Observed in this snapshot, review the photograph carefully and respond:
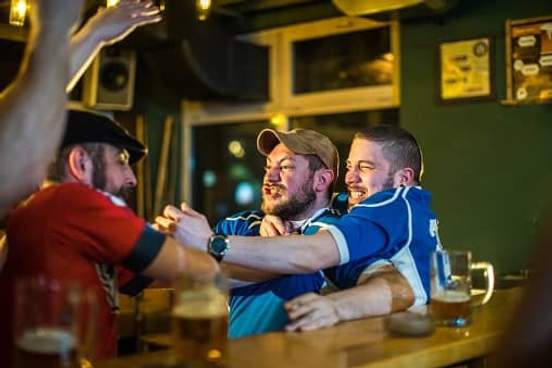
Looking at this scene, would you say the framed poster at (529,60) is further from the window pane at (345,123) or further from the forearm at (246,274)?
the forearm at (246,274)

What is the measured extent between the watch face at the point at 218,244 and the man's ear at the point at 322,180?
2.56 feet

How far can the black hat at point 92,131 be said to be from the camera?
1827 millimetres

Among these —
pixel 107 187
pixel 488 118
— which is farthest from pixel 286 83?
pixel 107 187

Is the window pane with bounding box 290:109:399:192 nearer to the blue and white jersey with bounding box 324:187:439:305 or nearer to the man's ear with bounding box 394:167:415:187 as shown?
the man's ear with bounding box 394:167:415:187

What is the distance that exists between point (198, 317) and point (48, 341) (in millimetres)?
294

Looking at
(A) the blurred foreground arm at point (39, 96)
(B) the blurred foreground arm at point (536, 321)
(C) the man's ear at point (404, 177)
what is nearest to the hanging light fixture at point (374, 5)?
(C) the man's ear at point (404, 177)

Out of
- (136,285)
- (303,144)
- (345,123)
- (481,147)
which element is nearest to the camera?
(136,285)

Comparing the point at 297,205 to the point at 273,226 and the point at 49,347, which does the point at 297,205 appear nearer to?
the point at 273,226

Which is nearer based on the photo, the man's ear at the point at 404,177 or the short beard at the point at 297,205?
the man's ear at the point at 404,177

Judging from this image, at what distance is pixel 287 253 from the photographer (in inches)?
88.2

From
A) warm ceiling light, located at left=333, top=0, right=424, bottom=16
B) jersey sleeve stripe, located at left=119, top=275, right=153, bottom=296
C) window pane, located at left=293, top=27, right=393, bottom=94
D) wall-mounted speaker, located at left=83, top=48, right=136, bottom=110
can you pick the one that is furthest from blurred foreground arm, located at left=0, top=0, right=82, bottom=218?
wall-mounted speaker, located at left=83, top=48, right=136, bottom=110

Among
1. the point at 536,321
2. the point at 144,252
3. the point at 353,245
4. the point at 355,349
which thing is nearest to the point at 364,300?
the point at 353,245

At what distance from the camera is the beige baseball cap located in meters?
2.95

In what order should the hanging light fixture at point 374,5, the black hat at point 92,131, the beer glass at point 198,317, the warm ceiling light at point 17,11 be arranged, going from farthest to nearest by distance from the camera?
the hanging light fixture at point 374,5, the warm ceiling light at point 17,11, the black hat at point 92,131, the beer glass at point 198,317
